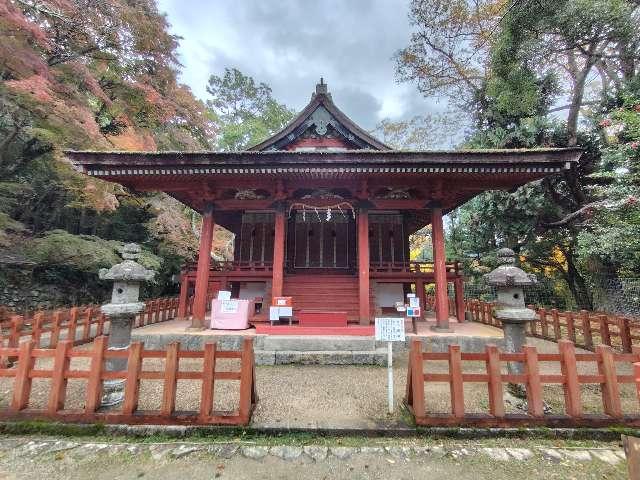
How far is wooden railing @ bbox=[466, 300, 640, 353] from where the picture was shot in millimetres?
7320

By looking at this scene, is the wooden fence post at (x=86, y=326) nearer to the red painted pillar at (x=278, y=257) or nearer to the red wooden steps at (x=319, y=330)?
the red wooden steps at (x=319, y=330)

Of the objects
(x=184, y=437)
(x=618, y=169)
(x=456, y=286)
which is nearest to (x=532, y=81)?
(x=618, y=169)

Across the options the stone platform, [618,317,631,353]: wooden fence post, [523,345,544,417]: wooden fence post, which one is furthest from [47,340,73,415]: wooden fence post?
[618,317,631,353]: wooden fence post

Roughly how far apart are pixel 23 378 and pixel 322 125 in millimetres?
11261

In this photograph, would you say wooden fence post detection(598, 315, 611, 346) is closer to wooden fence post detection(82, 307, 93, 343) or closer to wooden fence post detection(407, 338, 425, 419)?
wooden fence post detection(407, 338, 425, 419)

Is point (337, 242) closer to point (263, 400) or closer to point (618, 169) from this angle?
point (263, 400)

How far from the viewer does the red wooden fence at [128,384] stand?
152 inches

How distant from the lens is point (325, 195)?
9930 millimetres

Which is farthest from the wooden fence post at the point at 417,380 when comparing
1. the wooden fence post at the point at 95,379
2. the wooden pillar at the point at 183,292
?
the wooden pillar at the point at 183,292

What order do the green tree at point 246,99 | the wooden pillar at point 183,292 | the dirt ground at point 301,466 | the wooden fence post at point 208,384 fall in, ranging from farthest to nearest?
the green tree at point 246,99
the wooden pillar at point 183,292
the wooden fence post at point 208,384
the dirt ground at point 301,466

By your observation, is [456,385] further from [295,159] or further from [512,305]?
[295,159]

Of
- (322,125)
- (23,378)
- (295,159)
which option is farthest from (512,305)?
(322,125)

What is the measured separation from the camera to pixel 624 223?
1034cm

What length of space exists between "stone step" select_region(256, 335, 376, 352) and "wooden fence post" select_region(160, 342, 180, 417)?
338 cm
